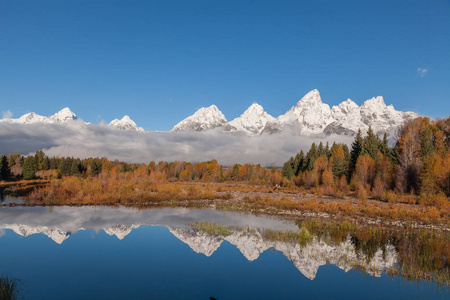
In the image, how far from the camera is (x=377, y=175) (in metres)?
52.8

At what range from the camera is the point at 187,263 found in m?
16.2

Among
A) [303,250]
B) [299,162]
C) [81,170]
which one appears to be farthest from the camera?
[81,170]

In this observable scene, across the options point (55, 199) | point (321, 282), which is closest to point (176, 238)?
point (321, 282)

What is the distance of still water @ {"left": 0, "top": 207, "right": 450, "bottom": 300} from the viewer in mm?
12461

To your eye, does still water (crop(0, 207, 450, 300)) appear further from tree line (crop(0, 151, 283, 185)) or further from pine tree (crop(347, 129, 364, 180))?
pine tree (crop(347, 129, 364, 180))

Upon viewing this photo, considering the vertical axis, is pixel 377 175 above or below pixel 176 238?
above

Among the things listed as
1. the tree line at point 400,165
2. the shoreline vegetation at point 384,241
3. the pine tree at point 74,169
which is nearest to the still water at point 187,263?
the shoreline vegetation at point 384,241

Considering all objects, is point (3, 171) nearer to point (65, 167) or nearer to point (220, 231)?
point (65, 167)

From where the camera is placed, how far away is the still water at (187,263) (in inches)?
491

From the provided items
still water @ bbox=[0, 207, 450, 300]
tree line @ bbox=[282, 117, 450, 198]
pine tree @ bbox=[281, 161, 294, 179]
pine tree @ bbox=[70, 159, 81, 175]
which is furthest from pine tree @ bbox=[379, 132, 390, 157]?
pine tree @ bbox=[70, 159, 81, 175]

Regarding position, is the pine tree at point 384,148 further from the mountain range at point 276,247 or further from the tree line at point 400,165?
the mountain range at point 276,247

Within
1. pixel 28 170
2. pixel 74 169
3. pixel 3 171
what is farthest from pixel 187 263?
pixel 74 169

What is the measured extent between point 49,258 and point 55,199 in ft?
82.2

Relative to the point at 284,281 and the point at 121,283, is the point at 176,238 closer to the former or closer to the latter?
the point at 121,283
